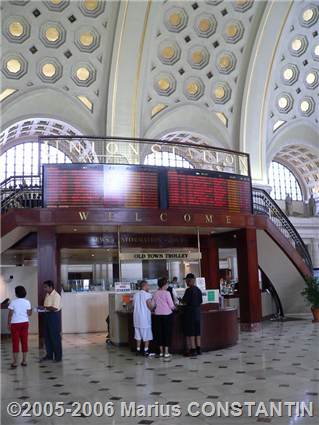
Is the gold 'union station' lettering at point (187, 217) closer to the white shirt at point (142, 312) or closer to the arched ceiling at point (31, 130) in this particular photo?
the white shirt at point (142, 312)

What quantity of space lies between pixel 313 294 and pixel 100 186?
647 centimetres

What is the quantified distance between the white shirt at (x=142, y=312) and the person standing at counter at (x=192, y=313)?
0.67 metres

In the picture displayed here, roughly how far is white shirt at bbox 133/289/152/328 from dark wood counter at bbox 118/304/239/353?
20.1 inches

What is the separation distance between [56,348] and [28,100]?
34.7 feet

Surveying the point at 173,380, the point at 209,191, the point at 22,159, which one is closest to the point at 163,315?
the point at 173,380

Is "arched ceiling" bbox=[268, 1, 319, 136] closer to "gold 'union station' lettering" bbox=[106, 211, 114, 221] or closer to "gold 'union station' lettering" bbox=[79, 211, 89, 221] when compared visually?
"gold 'union station' lettering" bbox=[106, 211, 114, 221]

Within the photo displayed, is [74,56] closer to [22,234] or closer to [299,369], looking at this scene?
[22,234]

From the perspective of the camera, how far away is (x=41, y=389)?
18.9 feet

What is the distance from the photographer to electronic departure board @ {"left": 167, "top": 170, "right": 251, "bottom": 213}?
10.9m

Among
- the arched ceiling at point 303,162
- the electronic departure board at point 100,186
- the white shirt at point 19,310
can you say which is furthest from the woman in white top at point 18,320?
the arched ceiling at point 303,162

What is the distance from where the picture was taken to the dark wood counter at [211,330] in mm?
8398

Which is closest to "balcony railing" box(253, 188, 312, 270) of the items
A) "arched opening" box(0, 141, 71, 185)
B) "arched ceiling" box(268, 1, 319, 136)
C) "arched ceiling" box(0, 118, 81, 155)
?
"arched ceiling" box(0, 118, 81, 155)

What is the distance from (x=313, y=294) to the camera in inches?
498

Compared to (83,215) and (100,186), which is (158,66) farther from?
(83,215)
